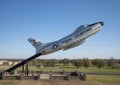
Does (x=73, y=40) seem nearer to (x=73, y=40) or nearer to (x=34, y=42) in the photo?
(x=73, y=40)

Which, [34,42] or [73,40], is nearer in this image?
[73,40]

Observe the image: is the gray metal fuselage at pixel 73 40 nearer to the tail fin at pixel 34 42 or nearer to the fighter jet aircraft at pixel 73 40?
the fighter jet aircraft at pixel 73 40

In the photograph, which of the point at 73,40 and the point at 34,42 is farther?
the point at 34,42

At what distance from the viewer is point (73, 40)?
40.9m

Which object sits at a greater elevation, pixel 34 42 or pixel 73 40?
pixel 34 42

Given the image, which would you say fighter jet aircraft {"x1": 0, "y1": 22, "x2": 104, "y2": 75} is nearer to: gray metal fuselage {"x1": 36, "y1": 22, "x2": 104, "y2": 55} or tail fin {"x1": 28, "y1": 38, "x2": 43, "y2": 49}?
gray metal fuselage {"x1": 36, "y1": 22, "x2": 104, "y2": 55}

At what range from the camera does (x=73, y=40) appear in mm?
40938

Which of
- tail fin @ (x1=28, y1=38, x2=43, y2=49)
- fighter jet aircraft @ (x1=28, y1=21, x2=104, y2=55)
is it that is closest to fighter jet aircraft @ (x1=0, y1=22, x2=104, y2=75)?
fighter jet aircraft @ (x1=28, y1=21, x2=104, y2=55)

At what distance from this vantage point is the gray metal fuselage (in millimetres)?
40344

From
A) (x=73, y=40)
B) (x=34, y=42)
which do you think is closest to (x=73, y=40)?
(x=73, y=40)

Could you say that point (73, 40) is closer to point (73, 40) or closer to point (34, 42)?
point (73, 40)

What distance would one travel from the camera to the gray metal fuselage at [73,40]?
40.3m

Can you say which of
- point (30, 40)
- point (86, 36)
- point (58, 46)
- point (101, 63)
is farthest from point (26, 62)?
point (101, 63)

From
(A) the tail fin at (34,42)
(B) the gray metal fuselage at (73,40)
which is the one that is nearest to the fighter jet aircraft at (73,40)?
(B) the gray metal fuselage at (73,40)
